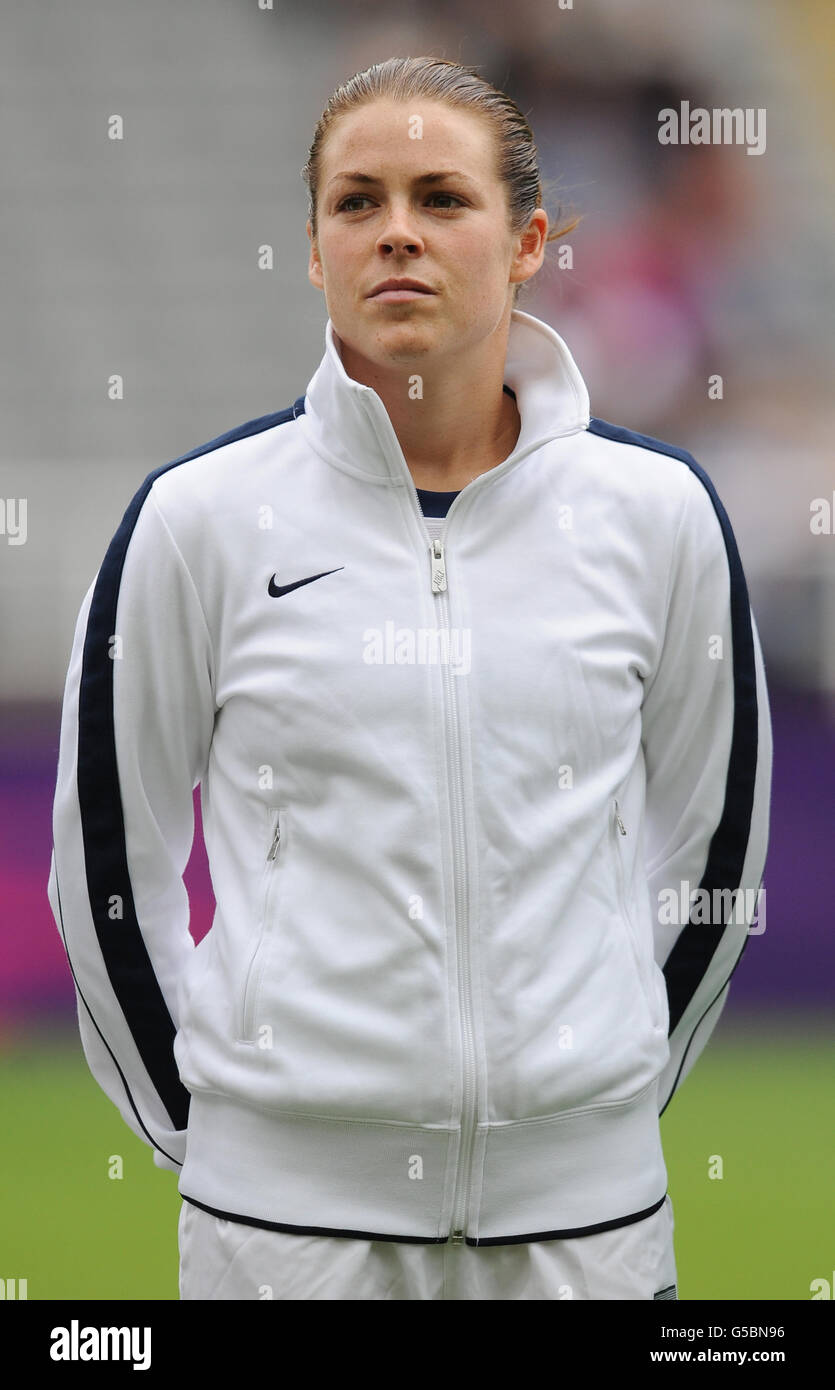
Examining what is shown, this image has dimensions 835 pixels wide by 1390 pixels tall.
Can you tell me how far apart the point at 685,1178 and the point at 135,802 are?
6.07 ft

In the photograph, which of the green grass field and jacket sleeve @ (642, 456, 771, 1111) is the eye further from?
the green grass field

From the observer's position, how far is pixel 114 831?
1283 mm

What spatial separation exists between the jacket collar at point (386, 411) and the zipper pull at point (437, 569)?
6 cm

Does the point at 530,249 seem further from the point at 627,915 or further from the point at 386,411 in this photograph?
the point at 627,915

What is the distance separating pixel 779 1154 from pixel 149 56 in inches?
133

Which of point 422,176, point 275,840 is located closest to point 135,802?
point 275,840

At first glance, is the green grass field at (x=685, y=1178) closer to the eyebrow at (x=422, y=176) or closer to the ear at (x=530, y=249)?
the ear at (x=530, y=249)

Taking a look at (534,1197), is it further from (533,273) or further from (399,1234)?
(533,273)

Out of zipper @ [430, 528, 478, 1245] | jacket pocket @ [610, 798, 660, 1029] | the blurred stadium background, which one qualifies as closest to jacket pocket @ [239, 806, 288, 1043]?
zipper @ [430, 528, 478, 1245]

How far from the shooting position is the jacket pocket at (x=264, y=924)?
3.76 ft

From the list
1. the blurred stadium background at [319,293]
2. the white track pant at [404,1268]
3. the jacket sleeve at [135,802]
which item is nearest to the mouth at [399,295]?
the jacket sleeve at [135,802]

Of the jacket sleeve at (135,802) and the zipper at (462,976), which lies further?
the jacket sleeve at (135,802)

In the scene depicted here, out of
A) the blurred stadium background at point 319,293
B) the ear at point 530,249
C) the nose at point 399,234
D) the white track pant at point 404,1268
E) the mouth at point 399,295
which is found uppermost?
the blurred stadium background at point 319,293

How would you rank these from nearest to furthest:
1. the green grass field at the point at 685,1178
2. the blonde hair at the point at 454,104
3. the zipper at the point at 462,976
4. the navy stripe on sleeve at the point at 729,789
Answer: the zipper at the point at 462,976
the blonde hair at the point at 454,104
the navy stripe on sleeve at the point at 729,789
the green grass field at the point at 685,1178
